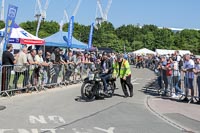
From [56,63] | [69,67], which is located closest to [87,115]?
[56,63]

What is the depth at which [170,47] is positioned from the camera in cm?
10225

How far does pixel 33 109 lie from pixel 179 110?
497cm

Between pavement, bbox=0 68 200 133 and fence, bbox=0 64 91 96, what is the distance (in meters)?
0.45

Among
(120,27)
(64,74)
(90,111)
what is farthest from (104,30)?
(90,111)

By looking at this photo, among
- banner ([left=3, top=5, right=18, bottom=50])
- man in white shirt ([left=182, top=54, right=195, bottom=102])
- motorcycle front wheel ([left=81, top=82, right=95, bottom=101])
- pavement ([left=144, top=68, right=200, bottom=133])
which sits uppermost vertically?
banner ([left=3, top=5, right=18, bottom=50])

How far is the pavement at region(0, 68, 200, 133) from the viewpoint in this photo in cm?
874

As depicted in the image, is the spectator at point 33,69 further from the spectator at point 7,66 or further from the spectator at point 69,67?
the spectator at point 69,67

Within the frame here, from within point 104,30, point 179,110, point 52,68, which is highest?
point 104,30

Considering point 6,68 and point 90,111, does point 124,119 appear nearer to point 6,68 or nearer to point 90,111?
point 90,111

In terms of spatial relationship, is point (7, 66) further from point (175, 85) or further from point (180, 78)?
point (180, 78)

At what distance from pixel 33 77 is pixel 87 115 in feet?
16.5

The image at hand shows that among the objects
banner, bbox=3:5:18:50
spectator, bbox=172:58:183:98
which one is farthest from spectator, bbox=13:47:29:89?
spectator, bbox=172:58:183:98

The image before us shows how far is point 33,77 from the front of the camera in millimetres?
14953

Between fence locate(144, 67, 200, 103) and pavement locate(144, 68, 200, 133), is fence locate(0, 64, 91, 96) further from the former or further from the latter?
Answer: fence locate(144, 67, 200, 103)
